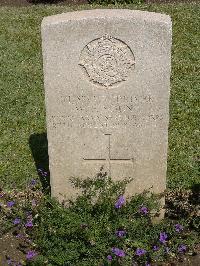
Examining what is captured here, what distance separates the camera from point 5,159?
6.25 metres

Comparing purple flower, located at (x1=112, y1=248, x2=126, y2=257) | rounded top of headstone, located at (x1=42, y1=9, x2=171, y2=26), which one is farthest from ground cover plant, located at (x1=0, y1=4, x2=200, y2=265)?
rounded top of headstone, located at (x1=42, y1=9, x2=171, y2=26)

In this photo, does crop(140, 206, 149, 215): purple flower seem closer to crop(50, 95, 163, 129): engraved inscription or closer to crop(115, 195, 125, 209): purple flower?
crop(115, 195, 125, 209): purple flower

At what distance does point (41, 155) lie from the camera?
6.27 metres

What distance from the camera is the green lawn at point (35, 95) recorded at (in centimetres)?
608

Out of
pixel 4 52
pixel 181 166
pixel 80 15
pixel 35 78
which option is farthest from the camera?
pixel 4 52

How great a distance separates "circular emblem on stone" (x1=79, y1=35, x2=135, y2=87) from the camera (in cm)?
430

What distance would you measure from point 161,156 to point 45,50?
133 cm

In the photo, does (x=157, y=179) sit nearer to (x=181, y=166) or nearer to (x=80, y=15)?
(x=181, y=166)

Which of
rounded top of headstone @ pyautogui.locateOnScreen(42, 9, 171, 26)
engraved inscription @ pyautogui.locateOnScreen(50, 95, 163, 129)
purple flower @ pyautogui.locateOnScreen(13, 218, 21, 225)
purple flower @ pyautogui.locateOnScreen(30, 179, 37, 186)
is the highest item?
rounded top of headstone @ pyautogui.locateOnScreen(42, 9, 171, 26)

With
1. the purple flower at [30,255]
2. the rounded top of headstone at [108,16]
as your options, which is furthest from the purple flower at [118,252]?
the rounded top of headstone at [108,16]

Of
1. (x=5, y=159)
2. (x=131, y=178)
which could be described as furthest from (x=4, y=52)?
(x=131, y=178)

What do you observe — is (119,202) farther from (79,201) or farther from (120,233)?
(79,201)

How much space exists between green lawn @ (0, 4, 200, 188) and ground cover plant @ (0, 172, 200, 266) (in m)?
0.79

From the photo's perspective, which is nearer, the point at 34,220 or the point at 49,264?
the point at 49,264
